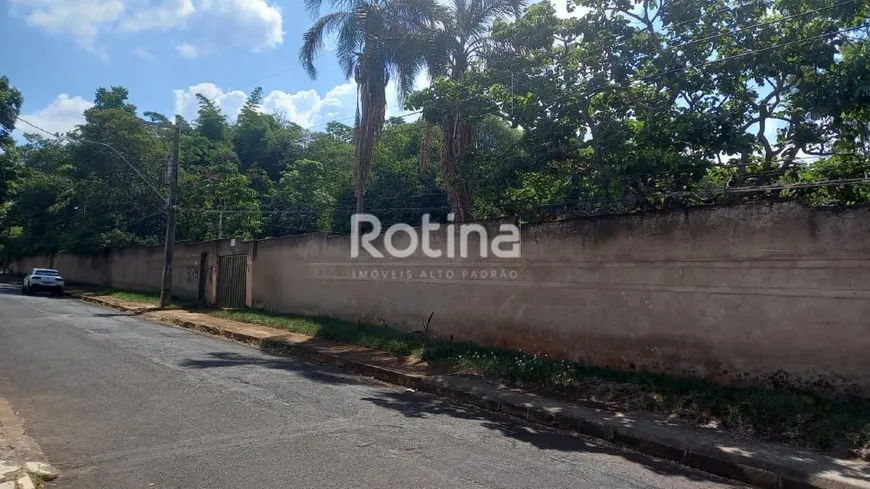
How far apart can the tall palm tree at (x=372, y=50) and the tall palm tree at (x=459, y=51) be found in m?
0.48

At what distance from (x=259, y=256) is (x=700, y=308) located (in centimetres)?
1424

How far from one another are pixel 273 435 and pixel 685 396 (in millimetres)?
4882

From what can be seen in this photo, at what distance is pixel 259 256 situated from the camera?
1933cm

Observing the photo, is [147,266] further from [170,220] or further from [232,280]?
[232,280]

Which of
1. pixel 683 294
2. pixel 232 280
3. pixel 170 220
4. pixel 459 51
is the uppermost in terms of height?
pixel 459 51

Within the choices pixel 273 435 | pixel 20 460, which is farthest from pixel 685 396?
pixel 20 460

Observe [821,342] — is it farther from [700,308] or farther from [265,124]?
[265,124]

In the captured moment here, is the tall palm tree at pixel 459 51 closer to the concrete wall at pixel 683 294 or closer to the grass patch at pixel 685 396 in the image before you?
the concrete wall at pixel 683 294

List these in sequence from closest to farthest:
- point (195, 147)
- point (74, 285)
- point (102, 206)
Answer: point (102, 206)
point (74, 285)
point (195, 147)

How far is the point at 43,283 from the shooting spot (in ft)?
92.3

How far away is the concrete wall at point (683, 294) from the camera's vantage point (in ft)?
23.3

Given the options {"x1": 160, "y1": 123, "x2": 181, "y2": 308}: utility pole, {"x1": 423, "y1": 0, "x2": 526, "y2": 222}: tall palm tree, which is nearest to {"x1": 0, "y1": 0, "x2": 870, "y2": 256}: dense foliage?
{"x1": 423, "y1": 0, "x2": 526, "y2": 222}: tall palm tree

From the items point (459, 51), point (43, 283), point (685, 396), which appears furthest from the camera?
point (43, 283)

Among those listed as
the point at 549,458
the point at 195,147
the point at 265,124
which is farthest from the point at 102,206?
the point at 549,458
